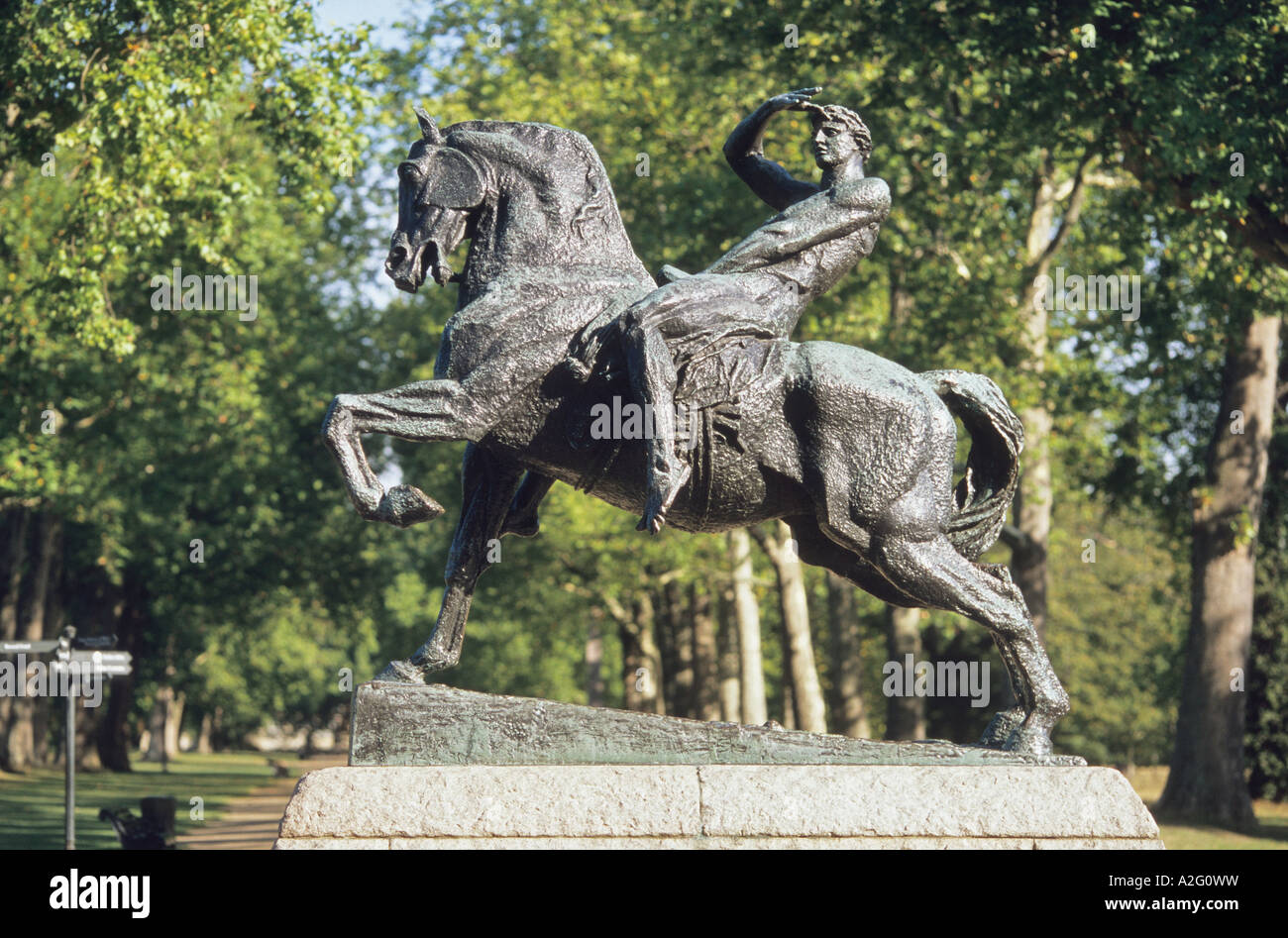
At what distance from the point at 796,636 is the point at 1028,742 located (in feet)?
61.6

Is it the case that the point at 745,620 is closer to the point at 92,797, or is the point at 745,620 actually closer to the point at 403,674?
the point at 92,797

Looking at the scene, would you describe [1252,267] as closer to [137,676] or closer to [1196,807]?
[1196,807]

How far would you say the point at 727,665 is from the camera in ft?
121

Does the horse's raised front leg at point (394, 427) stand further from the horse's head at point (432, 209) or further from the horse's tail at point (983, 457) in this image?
the horse's tail at point (983, 457)

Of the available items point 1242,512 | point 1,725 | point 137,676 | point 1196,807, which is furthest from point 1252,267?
point 137,676

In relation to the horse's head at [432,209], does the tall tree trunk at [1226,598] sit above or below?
below

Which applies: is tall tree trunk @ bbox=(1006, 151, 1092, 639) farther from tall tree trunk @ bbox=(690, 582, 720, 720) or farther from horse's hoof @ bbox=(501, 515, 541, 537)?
horse's hoof @ bbox=(501, 515, 541, 537)

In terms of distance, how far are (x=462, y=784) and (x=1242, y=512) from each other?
17038 millimetres

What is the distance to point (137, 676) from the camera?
40.5m

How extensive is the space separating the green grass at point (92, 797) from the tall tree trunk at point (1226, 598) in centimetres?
1392

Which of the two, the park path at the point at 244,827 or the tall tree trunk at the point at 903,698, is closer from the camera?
the park path at the point at 244,827

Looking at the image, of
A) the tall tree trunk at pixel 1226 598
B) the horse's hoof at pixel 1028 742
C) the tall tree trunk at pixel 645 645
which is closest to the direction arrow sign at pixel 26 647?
the horse's hoof at pixel 1028 742

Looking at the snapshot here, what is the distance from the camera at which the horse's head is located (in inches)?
283

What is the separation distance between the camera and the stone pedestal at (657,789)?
6.33 m
